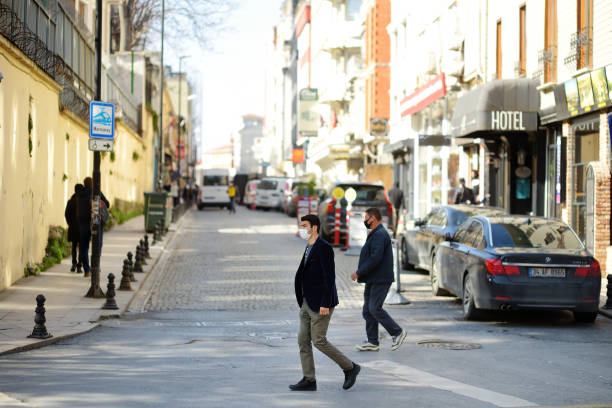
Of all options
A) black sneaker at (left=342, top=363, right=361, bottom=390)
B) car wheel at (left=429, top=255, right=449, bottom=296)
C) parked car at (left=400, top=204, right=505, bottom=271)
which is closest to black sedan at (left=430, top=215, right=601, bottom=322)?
car wheel at (left=429, top=255, right=449, bottom=296)

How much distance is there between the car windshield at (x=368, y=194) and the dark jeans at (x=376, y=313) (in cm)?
1619

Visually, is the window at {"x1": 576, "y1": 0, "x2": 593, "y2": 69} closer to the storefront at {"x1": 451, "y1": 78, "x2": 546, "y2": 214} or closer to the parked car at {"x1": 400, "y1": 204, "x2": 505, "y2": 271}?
the storefront at {"x1": 451, "y1": 78, "x2": 546, "y2": 214}

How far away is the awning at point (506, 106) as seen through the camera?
25500 mm

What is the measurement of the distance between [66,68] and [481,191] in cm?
1408

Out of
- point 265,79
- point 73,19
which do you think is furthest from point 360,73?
point 265,79

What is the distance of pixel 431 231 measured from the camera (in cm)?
1967

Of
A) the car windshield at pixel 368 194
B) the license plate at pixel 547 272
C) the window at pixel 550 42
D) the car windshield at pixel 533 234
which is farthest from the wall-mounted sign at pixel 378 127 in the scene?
the license plate at pixel 547 272

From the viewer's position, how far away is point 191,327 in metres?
13.4

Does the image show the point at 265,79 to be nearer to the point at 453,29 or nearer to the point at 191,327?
the point at 453,29

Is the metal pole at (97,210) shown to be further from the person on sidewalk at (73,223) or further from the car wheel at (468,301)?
the car wheel at (468,301)

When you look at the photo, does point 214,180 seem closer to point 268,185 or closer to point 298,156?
point 268,185

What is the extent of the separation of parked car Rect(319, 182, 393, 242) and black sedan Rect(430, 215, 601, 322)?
13.0m

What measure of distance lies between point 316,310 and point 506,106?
18.4m

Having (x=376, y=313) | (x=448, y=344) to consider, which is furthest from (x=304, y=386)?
(x=448, y=344)
